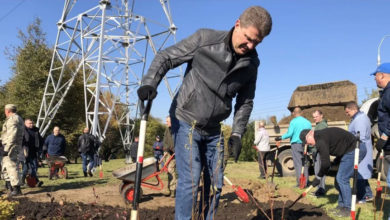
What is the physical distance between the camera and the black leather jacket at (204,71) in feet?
7.79

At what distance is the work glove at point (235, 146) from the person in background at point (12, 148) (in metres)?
5.13

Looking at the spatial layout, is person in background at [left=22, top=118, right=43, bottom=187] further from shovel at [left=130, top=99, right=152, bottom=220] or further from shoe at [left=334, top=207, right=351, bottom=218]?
shovel at [left=130, top=99, right=152, bottom=220]

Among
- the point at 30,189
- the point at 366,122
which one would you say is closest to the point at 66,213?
the point at 30,189

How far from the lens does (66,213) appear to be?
3973mm

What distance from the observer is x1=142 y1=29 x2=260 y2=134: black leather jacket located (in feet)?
7.79

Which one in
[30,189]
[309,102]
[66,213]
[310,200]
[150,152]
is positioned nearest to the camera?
[66,213]

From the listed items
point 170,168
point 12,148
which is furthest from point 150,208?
point 12,148

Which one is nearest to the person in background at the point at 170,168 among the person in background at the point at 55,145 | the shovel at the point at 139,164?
the shovel at the point at 139,164

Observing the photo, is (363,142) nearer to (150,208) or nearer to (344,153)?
(344,153)

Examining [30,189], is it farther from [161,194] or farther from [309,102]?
[309,102]

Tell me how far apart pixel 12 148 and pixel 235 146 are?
17.3 ft

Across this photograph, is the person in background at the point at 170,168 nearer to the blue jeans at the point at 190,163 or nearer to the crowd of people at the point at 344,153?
the crowd of people at the point at 344,153

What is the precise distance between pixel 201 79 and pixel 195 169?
0.66m

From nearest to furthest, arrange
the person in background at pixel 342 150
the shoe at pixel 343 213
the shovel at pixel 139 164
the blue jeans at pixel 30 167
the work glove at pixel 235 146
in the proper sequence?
the shovel at pixel 139 164
the work glove at pixel 235 146
the shoe at pixel 343 213
the person in background at pixel 342 150
the blue jeans at pixel 30 167
